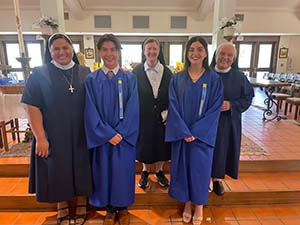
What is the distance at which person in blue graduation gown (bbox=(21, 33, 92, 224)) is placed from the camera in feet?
5.21

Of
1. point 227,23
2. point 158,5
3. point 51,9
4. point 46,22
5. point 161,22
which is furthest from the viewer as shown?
point 161,22

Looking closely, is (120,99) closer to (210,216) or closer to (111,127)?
(111,127)

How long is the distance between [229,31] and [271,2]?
5.54 meters

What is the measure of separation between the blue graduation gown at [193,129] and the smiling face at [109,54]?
1.60 ft

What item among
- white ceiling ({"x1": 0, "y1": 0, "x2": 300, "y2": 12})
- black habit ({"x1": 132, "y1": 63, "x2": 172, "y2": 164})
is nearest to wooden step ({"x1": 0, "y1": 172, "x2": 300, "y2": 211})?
black habit ({"x1": 132, "y1": 63, "x2": 172, "y2": 164})

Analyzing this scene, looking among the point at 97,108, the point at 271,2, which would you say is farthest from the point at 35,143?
the point at 271,2

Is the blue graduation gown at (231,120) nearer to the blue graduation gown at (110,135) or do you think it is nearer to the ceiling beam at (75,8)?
the blue graduation gown at (110,135)

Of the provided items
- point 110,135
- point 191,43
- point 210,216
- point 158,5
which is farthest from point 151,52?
point 158,5

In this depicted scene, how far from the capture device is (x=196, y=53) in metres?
1.71

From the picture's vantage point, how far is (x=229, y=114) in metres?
1.92

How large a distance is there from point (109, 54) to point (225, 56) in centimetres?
94

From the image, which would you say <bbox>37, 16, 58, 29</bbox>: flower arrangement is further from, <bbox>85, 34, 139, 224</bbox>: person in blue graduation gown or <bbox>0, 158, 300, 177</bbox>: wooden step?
<bbox>85, 34, 139, 224</bbox>: person in blue graduation gown

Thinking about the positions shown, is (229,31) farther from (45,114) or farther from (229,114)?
(45,114)

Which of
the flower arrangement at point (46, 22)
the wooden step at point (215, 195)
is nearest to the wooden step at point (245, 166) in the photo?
the wooden step at point (215, 195)
